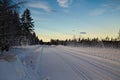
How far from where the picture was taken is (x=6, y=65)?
862 centimetres

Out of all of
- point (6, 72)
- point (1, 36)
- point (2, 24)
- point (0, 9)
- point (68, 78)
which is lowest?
point (68, 78)

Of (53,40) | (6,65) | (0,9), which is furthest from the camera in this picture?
(53,40)

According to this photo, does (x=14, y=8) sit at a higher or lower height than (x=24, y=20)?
lower

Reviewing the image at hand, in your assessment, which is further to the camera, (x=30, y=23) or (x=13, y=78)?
(x=30, y=23)

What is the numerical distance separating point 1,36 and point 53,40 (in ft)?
572

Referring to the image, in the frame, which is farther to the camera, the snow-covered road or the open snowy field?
the snow-covered road

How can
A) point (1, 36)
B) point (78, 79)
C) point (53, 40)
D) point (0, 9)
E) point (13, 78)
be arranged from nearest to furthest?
point (13, 78) < point (78, 79) < point (0, 9) < point (1, 36) < point (53, 40)

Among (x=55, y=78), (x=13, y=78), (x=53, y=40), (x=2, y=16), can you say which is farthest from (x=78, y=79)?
(x=53, y=40)

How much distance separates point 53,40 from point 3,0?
574 ft

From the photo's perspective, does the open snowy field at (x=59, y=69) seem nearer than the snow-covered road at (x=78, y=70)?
Yes

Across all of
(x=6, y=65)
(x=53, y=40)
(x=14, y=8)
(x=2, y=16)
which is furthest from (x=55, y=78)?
(x=53, y=40)

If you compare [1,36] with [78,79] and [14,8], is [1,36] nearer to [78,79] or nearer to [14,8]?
[14,8]

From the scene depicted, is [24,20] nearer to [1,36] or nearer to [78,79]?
[1,36]

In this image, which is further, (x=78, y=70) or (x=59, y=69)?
(x=59, y=69)
